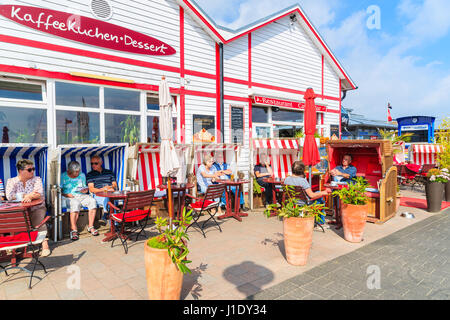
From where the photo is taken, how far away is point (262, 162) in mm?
7945

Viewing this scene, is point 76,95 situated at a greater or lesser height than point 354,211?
greater

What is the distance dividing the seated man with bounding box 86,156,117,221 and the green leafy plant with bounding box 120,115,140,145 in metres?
1.02

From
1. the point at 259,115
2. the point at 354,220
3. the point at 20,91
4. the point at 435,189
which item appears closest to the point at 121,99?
the point at 20,91

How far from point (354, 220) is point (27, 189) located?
5.53 meters

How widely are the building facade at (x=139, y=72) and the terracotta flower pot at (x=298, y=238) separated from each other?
14.3 feet

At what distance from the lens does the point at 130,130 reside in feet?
22.5

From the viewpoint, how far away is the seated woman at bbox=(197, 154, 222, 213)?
6759 millimetres

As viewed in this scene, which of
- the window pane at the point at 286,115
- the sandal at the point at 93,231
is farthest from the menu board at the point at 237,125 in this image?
the sandal at the point at 93,231

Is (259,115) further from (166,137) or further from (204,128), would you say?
(166,137)

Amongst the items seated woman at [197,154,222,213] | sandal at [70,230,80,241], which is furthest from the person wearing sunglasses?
seated woman at [197,154,222,213]

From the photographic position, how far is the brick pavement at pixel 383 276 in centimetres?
299

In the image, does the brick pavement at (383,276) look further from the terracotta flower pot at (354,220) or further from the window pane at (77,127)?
the window pane at (77,127)
